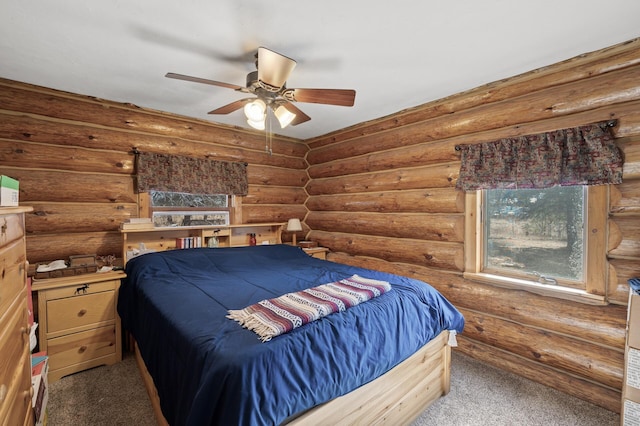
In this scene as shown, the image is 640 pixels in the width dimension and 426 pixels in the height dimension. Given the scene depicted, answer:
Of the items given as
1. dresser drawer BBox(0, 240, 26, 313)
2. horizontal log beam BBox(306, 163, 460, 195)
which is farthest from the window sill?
dresser drawer BBox(0, 240, 26, 313)

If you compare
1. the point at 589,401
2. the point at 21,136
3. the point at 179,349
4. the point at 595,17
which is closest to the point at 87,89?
the point at 21,136

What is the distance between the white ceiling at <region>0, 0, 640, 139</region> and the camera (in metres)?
1.75

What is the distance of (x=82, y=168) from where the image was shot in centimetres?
308

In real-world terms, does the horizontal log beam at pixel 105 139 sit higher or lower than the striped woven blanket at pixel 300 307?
higher

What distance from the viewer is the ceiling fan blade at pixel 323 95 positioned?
2137 mm

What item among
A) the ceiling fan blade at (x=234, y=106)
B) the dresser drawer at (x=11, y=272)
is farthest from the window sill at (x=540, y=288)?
the dresser drawer at (x=11, y=272)

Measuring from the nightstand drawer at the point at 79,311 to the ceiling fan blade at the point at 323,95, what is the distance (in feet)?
8.25

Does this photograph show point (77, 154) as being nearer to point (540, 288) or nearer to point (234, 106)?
point (234, 106)

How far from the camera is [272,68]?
1983 millimetres

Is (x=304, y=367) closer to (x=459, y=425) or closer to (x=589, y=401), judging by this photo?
(x=459, y=425)

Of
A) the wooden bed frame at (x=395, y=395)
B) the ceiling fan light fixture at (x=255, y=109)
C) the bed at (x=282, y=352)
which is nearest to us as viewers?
the bed at (x=282, y=352)

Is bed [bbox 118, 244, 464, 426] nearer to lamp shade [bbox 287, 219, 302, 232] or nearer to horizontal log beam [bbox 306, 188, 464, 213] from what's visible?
horizontal log beam [bbox 306, 188, 464, 213]

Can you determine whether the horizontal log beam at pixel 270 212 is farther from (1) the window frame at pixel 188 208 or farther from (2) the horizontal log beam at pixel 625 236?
(2) the horizontal log beam at pixel 625 236

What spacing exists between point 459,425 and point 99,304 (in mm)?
3188
